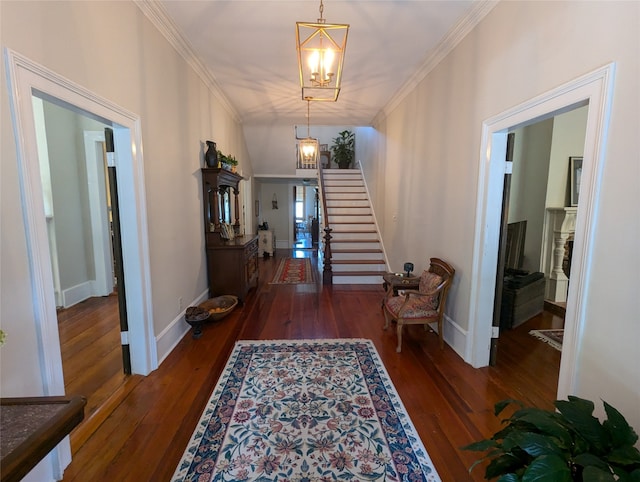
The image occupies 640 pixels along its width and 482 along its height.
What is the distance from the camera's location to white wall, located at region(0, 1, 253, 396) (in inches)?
53.8

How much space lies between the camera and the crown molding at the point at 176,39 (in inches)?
96.6

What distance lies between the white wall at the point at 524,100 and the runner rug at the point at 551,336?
3.74 feet

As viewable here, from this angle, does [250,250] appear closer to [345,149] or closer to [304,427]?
[304,427]

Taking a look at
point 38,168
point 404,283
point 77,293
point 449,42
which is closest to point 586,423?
point 404,283

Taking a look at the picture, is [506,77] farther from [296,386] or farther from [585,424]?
[296,386]

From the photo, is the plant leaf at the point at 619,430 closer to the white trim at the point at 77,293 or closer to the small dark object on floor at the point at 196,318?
the small dark object on floor at the point at 196,318

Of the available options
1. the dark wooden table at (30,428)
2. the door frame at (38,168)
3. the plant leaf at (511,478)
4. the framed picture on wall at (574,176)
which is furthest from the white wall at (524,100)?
the door frame at (38,168)

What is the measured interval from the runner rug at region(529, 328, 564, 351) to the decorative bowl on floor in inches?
142

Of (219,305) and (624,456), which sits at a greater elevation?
(624,456)

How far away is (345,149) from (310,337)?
719 centimetres

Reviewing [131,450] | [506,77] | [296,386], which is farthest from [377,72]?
[131,450]

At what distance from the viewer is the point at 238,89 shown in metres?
4.42

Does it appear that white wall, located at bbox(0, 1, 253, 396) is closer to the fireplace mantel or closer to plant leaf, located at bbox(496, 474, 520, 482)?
plant leaf, located at bbox(496, 474, 520, 482)

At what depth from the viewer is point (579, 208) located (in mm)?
1618
